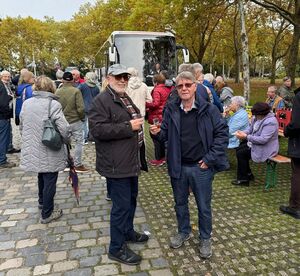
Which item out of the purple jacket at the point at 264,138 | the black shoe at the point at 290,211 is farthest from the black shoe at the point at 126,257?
the purple jacket at the point at 264,138

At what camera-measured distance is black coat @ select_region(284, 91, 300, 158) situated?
14.4 feet

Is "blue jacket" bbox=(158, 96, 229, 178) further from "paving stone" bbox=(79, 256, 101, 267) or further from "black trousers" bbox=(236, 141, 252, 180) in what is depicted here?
"black trousers" bbox=(236, 141, 252, 180)

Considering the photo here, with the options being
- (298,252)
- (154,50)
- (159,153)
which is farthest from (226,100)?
(154,50)

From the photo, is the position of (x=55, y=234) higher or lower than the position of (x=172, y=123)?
lower

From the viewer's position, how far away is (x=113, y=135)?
3.24 m

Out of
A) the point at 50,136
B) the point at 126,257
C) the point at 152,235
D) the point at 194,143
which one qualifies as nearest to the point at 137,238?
the point at 152,235

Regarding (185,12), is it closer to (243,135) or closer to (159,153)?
(243,135)

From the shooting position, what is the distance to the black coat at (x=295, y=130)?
439 cm

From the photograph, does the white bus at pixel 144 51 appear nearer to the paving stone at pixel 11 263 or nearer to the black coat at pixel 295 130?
the black coat at pixel 295 130

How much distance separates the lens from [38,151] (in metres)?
4.38

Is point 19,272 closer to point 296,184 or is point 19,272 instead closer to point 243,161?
point 296,184

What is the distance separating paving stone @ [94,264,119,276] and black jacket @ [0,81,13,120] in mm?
4649

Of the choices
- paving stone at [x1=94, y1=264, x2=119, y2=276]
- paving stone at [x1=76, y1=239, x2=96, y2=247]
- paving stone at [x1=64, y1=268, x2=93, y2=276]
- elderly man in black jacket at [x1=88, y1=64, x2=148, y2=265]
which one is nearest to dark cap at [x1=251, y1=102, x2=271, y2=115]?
elderly man in black jacket at [x1=88, y1=64, x2=148, y2=265]

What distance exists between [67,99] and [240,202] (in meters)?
3.63
